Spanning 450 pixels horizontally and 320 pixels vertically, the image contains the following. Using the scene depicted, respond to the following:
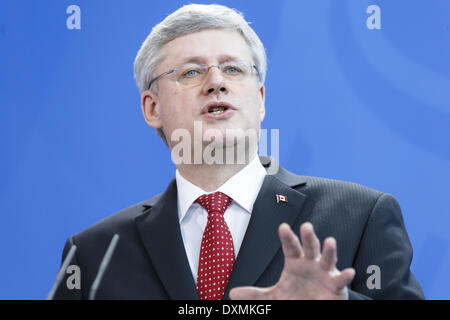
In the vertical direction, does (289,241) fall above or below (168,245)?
above

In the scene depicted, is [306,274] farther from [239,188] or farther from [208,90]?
[208,90]

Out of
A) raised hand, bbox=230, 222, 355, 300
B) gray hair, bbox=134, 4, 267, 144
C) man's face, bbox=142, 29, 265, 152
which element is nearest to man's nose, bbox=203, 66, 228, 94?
man's face, bbox=142, 29, 265, 152

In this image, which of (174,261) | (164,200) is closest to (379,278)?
(174,261)

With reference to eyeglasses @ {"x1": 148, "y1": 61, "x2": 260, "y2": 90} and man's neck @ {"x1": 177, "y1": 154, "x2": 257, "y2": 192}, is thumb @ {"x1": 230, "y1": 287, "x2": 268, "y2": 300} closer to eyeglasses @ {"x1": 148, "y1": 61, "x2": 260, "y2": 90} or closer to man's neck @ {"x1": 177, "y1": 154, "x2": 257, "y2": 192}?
man's neck @ {"x1": 177, "y1": 154, "x2": 257, "y2": 192}

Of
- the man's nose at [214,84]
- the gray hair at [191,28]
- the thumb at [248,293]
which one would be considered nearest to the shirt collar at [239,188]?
the man's nose at [214,84]

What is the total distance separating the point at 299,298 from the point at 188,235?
2.33 feet

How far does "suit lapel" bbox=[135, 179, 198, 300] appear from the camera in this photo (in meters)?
1.77

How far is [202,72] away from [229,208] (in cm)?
46

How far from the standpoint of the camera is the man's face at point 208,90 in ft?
6.50

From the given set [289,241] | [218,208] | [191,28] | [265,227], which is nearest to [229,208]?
[218,208]

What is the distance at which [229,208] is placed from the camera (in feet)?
6.38

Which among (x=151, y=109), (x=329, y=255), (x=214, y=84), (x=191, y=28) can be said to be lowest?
(x=329, y=255)
